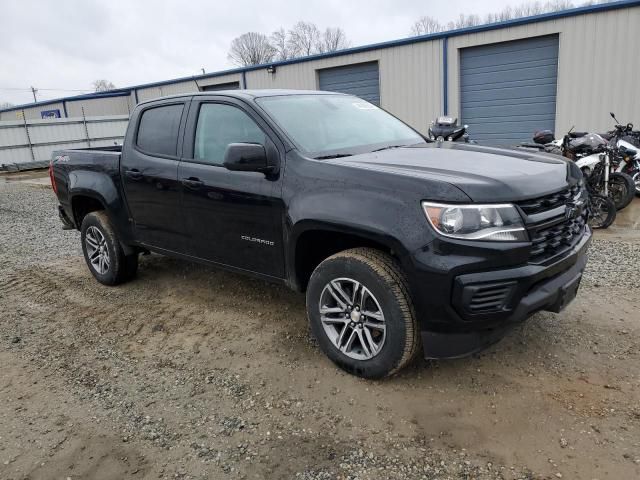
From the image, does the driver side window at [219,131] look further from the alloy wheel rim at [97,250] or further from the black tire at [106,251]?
the alloy wheel rim at [97,250]

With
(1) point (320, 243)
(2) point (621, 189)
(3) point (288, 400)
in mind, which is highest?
(1) point (320, 243)

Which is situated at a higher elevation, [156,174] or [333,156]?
[333,156]

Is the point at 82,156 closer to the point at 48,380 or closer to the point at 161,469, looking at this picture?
the point at 48,380

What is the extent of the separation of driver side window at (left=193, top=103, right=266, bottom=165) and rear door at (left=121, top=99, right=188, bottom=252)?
0.23 meters

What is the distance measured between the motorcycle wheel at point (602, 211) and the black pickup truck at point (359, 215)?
13.1 ft

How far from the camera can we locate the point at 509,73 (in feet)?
41.5

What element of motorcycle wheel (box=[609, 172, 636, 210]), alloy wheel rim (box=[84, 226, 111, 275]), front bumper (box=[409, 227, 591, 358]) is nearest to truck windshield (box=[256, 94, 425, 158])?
front bumper (box=[409, 227, 591, 358])

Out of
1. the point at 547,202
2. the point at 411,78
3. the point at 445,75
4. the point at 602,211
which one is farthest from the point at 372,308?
the point at 411,78

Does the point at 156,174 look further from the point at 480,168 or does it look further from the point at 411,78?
the point at 411,78

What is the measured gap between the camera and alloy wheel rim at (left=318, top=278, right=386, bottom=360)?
3.09m

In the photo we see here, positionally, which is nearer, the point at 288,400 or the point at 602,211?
the point at 288,400

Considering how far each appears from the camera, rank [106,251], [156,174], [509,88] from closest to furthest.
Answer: [156,174], [106,251], [509,88]

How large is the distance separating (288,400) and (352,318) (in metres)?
0.63

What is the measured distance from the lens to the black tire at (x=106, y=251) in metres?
5.05
